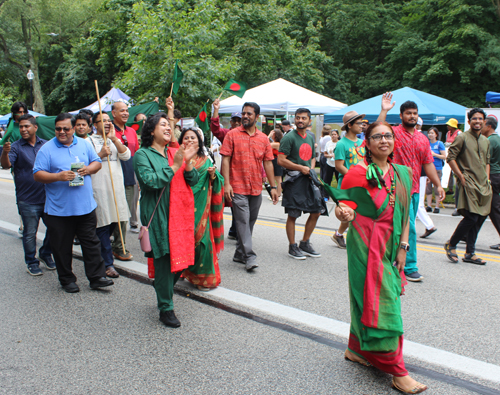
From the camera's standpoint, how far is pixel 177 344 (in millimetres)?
3707

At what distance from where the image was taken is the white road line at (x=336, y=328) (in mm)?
3286

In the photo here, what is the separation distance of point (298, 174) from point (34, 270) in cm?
352

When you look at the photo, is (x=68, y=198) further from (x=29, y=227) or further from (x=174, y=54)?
(x=174, y=54)

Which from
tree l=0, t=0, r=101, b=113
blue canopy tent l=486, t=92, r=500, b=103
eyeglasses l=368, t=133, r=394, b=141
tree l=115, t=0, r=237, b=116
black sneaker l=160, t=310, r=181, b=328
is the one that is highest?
tree l=0, t=0, r=101, b=113

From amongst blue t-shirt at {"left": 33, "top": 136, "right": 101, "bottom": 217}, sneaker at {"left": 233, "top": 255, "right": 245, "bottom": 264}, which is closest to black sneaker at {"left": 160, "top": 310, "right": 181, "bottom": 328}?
blue t-shirt at {"left": 33, "top": 136, "right": 101, "bottom": 217}

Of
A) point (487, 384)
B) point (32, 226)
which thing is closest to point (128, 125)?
point (32, 226)

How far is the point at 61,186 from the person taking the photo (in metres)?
4.75

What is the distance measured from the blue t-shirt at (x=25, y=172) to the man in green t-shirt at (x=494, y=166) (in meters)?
5.98

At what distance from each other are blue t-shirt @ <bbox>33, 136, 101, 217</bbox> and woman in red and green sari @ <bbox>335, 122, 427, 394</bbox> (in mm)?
2911

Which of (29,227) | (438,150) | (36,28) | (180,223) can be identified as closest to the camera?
(180,223)

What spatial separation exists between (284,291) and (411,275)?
1520 mm

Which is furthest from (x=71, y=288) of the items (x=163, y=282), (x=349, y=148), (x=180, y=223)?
(x=349, y=148)

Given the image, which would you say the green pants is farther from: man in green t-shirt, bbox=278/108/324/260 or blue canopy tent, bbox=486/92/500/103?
blue canopy tent, bbox=486/92/500/103

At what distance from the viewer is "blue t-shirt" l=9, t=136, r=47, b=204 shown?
18.5ft
